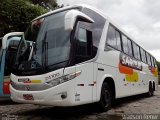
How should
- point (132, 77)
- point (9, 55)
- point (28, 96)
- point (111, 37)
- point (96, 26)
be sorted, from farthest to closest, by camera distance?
point (132, 77), point (9, 55), point (111, 37), point (96, 26), point (28, 96)

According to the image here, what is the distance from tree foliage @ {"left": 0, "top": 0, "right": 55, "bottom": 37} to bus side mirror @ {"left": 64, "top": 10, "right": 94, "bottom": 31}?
42.2 feet

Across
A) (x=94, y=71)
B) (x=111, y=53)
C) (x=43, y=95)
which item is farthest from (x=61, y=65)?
(x=111, y=53)

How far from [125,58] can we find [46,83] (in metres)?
4.97

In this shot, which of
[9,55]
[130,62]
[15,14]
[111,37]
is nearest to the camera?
[111,37]

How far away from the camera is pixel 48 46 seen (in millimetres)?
7445

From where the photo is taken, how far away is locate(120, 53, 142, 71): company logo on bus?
1080 cm

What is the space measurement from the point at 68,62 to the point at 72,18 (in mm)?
1090

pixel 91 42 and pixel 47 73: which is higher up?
pixel 91 42

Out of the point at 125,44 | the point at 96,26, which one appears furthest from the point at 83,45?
the point at 125,44

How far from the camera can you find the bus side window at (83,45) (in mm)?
7367

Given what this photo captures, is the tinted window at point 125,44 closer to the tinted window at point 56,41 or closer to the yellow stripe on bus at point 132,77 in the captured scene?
the yellow stripe on bus at point 132,77

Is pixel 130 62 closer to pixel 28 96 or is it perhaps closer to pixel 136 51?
pixel 136 51

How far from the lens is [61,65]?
22.9ft

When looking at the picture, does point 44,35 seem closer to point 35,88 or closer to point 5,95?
point 35,88
